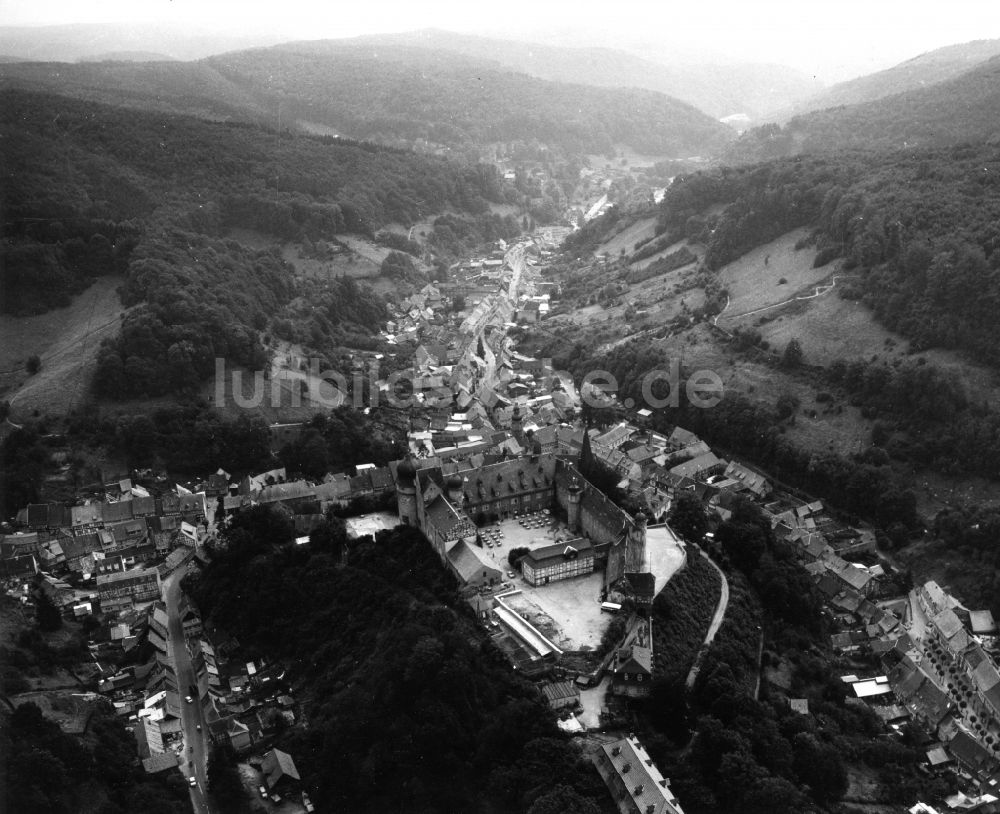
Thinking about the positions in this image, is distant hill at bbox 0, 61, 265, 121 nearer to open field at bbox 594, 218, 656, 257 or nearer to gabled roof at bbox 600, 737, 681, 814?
open field at bbox 594, 218, 656, 257

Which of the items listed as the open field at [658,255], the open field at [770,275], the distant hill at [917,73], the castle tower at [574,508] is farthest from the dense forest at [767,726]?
the distant hill at [917,73]

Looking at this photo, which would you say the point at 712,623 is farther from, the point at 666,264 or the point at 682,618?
the point at 666,264

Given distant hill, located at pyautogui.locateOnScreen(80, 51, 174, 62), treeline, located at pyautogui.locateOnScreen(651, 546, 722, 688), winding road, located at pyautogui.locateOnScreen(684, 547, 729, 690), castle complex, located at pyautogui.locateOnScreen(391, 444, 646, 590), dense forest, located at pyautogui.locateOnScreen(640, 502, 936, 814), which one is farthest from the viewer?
distant hill, located at pyautogui.locateOnScreen(80, 51, 174, 62)

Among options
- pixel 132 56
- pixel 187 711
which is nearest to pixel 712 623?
pixel 187 711

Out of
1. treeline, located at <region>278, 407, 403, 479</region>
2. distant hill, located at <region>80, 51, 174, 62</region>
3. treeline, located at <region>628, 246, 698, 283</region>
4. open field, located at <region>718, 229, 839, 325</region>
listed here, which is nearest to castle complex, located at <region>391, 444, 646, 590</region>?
treeline, located at <region>278, 407, 403, 479</region>

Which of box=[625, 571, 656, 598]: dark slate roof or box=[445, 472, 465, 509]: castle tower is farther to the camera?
box=[445, 472, 465, 509]: castle tower

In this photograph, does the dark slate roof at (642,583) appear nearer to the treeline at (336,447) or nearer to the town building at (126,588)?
the treeline at (336,447)

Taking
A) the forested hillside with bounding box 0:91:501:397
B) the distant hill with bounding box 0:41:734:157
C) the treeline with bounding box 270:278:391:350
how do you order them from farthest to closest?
the distant hill with bounding box 0:41:734:157
the treeline with bounding box 270:278:391:350
the forested hillside with bounding box 0:91:501:397
